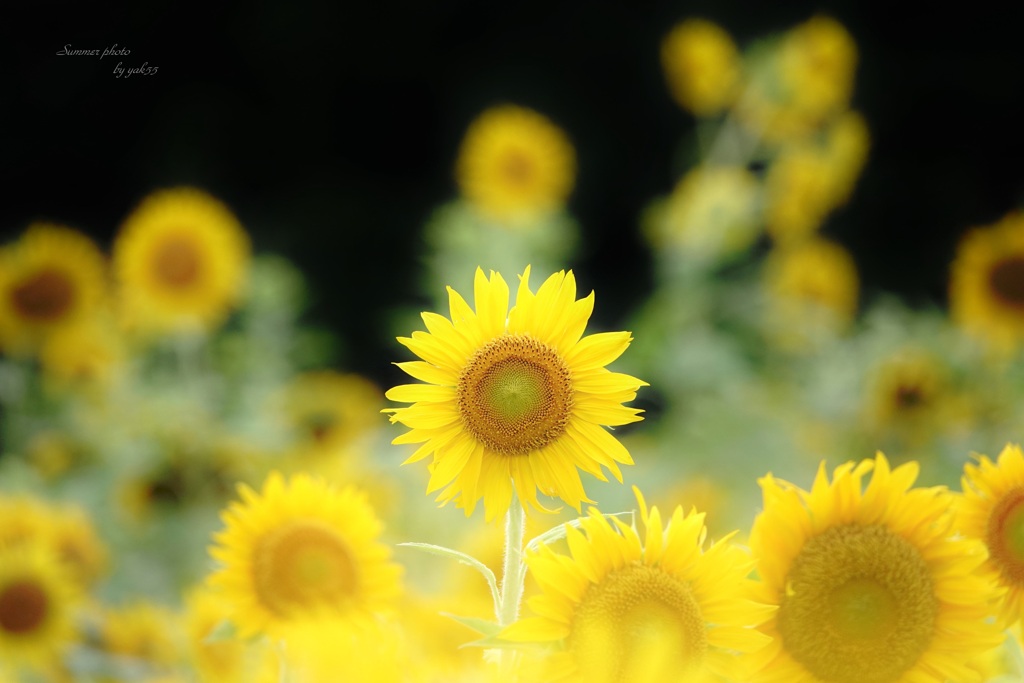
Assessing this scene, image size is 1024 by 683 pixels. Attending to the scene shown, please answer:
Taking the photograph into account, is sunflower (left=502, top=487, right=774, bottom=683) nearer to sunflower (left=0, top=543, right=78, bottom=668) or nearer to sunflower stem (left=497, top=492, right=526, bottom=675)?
sunflower stem (left=497, top=492, right=526, bottom=675)

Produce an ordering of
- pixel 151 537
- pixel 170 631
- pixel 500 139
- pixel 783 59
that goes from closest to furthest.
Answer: pixel 170 631 < pixel 151 537 < pixel 783 59 < pixel 500 139

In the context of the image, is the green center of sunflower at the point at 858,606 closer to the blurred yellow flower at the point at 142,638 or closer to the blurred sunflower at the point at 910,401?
the blurred yellow flower at the point at 142,638

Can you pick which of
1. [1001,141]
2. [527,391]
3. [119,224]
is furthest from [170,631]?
[1001,141]

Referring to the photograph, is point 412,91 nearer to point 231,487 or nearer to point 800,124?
point 800,124

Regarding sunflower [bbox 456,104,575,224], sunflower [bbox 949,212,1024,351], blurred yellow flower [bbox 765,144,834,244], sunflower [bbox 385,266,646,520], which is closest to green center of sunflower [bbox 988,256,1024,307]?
sunflower [bbox 949,212,1024,351]

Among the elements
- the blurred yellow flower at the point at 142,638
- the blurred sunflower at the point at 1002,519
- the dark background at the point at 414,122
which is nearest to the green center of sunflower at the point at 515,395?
the blurred sunflower at the point at 1002,519
